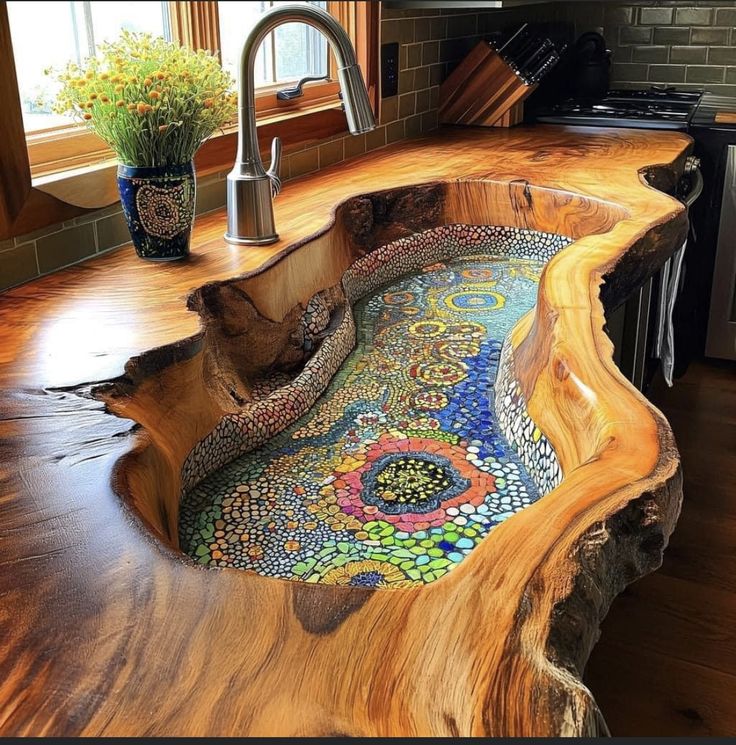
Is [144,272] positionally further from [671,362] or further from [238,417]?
[671,362]

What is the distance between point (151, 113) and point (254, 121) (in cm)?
28

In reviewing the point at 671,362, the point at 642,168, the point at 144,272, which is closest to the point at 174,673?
the point at 144,272

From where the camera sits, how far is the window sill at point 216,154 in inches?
58.9

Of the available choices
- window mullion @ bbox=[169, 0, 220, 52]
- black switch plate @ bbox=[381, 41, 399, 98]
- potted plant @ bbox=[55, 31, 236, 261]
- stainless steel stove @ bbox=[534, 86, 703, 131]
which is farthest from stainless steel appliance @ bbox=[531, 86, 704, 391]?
window mullion @ bbox=[169, 0, 220, 52]

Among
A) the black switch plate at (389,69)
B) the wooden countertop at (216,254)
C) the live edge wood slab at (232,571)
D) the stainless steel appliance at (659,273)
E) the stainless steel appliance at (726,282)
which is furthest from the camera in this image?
the stainless steel appliance at (726,282)

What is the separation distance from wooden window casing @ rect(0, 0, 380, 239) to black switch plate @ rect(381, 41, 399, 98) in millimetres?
67

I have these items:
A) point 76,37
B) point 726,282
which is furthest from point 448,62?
point 76,37

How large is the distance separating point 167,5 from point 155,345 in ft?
3.41

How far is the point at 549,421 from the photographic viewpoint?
42.8 inches

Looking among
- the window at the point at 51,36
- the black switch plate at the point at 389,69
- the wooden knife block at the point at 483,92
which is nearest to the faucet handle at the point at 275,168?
the window at the point at 51,36

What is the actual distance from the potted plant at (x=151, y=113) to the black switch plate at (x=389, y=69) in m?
1.12

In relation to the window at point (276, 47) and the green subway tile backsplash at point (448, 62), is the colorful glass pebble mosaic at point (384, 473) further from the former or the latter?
the window at point (276, 47)

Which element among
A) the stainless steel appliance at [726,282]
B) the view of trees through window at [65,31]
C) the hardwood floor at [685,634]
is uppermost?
the view of trees through window at [65,31]

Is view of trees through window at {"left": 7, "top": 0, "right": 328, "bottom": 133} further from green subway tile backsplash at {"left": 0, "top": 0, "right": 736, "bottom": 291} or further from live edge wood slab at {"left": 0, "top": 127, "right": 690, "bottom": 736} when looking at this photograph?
live edge wood slab at {"left": 0, "top": 127, "right": 690, "bottom": 736}
